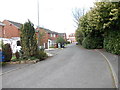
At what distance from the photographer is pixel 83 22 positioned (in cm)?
2230

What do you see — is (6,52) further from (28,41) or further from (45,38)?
(45,38)

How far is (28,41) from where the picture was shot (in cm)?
1215

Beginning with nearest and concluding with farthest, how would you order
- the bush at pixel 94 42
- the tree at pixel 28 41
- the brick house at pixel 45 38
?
the tree at pixel 28 41
the bush at pixel 94 42
the brick house at pixel 45 38

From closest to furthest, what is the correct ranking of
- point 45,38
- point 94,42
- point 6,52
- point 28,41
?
point 6,52 → point 28,41 → point 94,42 → point 45,38

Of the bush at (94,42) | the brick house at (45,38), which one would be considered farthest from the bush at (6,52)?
the bush at (94,42)

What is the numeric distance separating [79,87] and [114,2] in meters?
7.57

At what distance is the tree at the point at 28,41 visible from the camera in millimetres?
12078

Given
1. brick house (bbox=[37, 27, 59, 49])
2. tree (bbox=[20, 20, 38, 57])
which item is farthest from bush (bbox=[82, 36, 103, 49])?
tree (bbox=[20, 20, 38, 57])

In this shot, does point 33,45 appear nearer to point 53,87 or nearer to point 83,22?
point 53,87

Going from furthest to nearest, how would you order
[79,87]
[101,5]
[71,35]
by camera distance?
[71,35], [101,5], [79,87]

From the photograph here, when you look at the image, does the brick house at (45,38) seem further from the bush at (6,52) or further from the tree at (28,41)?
the bush at (6,52)

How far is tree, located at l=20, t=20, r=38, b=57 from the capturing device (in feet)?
39.6

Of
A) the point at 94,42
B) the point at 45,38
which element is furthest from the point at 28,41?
the point at 45,38

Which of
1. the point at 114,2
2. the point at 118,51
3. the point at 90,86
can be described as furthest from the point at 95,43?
the point at 90,86
